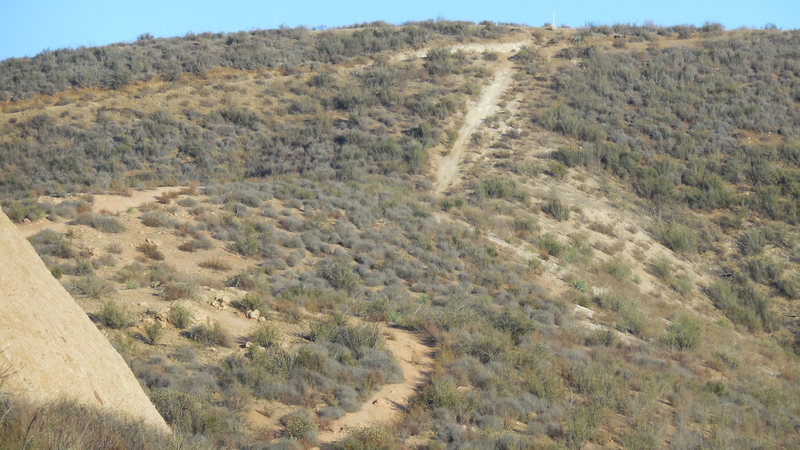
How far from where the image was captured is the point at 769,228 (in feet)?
88.1

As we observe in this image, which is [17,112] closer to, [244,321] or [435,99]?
[435,99]

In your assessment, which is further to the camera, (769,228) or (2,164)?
(2,164)

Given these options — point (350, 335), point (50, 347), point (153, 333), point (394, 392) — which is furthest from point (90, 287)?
point (394, 392)

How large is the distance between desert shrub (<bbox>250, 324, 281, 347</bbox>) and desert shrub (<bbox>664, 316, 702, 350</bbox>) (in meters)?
9.98

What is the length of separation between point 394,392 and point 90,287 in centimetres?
684

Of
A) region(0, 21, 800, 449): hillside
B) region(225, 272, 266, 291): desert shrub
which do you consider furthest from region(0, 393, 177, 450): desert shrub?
region(225, 272, 266, 291): desert shrub

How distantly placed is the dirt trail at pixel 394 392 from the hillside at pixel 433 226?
0.18 feet

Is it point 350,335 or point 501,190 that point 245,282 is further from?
point 501,190

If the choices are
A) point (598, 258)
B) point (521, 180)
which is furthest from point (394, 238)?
point (521, 180)

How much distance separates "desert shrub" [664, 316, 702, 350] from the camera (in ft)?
58.5

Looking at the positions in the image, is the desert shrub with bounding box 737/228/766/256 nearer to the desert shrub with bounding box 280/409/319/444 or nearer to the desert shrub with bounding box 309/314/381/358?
the desert shrub with bounding box 309/314/381/358

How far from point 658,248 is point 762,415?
40.5ft

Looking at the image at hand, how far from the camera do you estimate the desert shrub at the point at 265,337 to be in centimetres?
1368

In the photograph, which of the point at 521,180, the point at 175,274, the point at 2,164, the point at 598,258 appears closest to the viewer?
the point at 175,274
